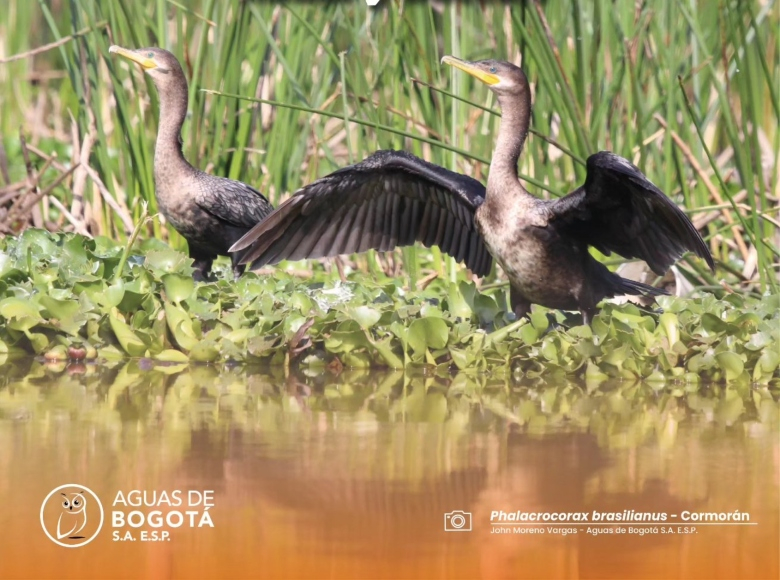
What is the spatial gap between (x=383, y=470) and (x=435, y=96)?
2.99m

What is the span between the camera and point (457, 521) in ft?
9.53

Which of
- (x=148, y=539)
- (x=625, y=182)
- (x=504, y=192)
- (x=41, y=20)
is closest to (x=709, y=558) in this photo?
(x=148, y=539)

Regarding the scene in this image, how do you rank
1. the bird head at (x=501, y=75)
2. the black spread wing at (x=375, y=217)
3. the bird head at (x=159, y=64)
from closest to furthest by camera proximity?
the bird head at (x=501, y=75)
the black spread wing at (x=375, y=217)
the bird head at (x=159, y=64)

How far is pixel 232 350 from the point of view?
458 centimetres

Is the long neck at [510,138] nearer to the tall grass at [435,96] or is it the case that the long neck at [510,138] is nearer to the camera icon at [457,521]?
the tall grass at [435,96]

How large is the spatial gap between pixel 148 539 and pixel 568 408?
1663 mm

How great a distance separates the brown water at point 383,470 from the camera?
272 cm

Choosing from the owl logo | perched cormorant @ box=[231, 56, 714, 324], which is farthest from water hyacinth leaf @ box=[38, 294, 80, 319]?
the owl logo

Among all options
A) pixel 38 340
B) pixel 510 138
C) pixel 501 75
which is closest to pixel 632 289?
pixel 510 138

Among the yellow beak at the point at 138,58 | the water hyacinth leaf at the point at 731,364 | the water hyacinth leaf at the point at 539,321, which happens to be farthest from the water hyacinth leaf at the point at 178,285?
the water hyacinth leaf at the point at 731,364

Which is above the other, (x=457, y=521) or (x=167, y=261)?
(x=167, y=261)

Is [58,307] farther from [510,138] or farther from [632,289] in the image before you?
[632,289]

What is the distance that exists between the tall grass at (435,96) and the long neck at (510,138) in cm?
18

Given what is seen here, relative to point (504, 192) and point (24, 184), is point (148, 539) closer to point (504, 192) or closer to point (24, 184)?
point (504, 192)
